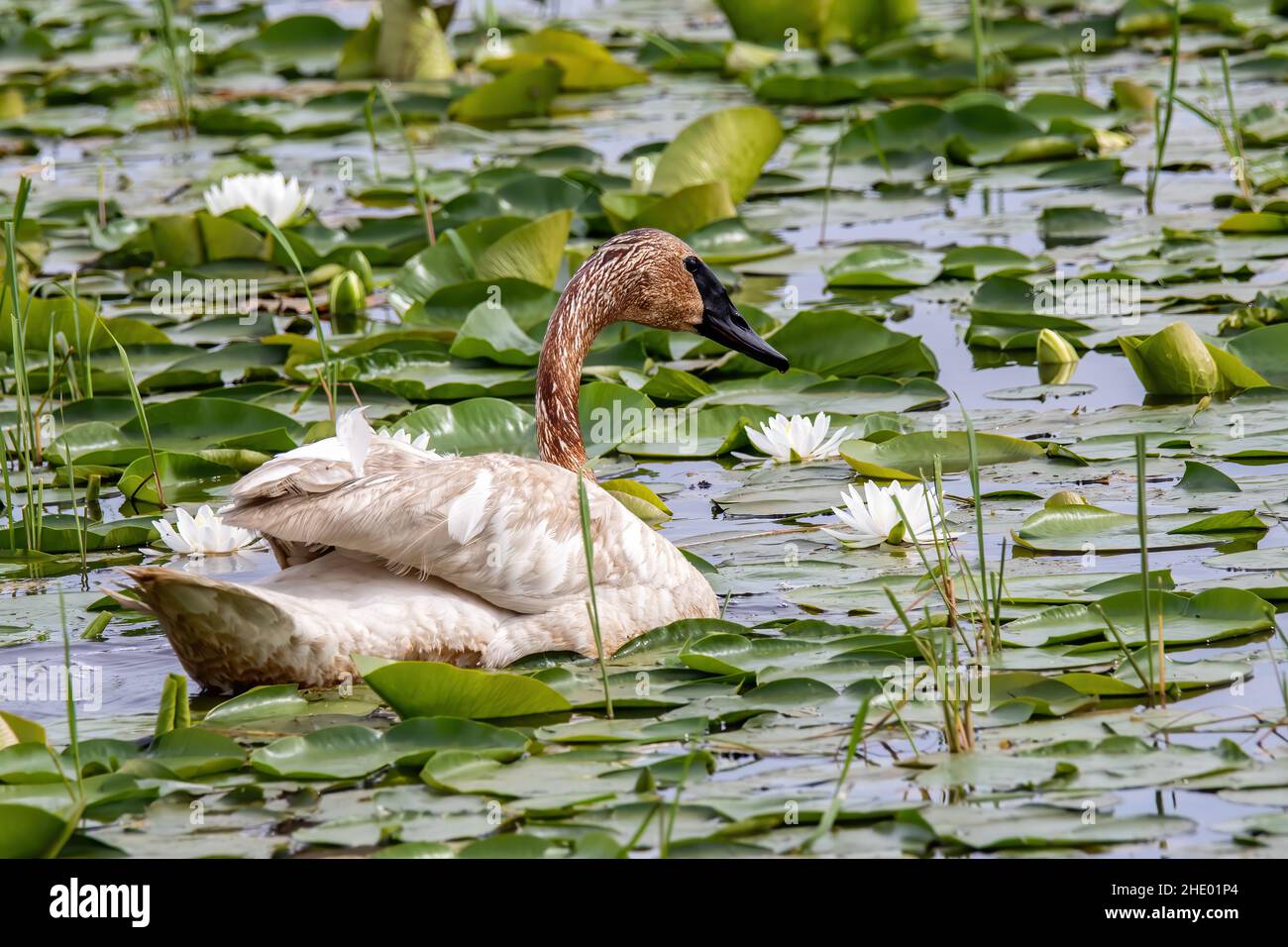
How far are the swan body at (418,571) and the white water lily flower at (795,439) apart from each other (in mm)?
1271

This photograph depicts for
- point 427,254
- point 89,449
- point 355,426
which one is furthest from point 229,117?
point 355,426

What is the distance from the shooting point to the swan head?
622cm

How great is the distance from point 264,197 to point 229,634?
5016mm

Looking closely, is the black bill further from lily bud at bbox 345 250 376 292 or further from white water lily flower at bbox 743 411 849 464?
lily bud at bbox 345 250 376 292

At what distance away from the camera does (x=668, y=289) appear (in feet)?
20.8

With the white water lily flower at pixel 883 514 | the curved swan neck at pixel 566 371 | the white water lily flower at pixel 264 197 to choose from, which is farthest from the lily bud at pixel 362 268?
the white water lily flower at pixel 883 514

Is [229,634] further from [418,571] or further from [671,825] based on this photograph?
[671,825]

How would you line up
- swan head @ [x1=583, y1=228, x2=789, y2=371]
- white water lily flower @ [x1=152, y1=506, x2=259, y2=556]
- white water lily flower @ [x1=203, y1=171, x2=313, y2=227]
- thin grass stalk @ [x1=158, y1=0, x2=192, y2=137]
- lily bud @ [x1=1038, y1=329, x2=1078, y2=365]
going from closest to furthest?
white water lily flower @ [x1=152, y1=506, x2=259, y2=556] < swan head @ [x1=583, y1=228, x2=789, y2=371] < lily bud @ [x1=1038, y1=329, x2=1078, y2=365] < white water lily flower @ [x1=203, y1=171, x2=313, y2=227] < thin grass stalk @ [x1=158, y1=0, x2=192, y2=137]

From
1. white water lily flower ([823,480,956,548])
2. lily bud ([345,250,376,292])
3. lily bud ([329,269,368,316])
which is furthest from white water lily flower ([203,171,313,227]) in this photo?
white water lily flower ([823,480,956,548])

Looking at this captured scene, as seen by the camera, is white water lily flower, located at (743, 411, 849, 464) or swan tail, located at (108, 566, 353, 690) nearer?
swan tail, located at (108, 566, 353, 690)

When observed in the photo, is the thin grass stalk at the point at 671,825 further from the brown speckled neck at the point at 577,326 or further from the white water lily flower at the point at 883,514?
the brown speckled neck at the point at 577,326

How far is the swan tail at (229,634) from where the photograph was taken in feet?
14.8

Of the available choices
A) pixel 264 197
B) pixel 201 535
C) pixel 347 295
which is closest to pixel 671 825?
pixel 201 535
